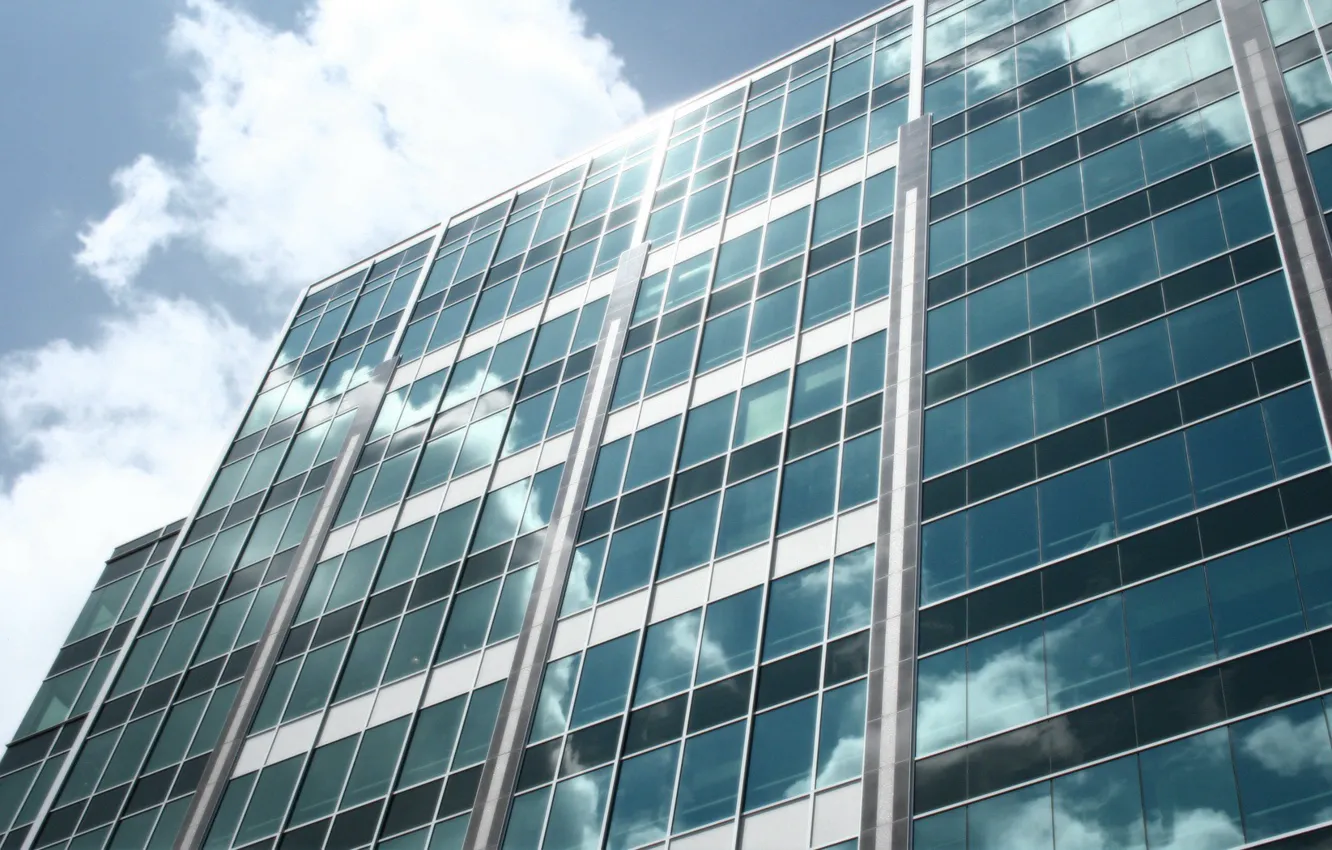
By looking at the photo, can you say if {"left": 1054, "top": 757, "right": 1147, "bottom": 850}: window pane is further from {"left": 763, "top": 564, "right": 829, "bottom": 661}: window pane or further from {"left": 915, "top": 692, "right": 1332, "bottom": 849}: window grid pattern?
{"left": 763, "top": 564, "right": 829, "bottom": 661}: window pane

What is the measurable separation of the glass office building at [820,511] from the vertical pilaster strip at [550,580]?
0.43ft

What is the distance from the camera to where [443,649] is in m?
40.0

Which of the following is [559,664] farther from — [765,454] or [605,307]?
[605,307]

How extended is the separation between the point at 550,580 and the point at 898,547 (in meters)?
10.1

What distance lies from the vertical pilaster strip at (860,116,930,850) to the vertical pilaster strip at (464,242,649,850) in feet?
29.9

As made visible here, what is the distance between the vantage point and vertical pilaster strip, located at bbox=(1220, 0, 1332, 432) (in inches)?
1233

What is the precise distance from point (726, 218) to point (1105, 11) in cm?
1312

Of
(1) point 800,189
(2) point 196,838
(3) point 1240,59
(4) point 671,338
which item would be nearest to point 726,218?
(1) point 800,189

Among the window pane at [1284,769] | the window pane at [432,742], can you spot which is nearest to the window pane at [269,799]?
the window pane at [432,742]

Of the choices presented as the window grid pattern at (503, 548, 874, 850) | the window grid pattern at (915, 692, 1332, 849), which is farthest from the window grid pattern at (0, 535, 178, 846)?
the window grid pattern at (915, 692, 1332, 849)

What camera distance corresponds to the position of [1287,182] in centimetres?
3500

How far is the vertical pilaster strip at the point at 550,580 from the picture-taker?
114ft

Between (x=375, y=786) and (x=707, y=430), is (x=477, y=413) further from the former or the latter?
(x=375, y=786)

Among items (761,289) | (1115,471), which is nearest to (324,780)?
(761,289)
